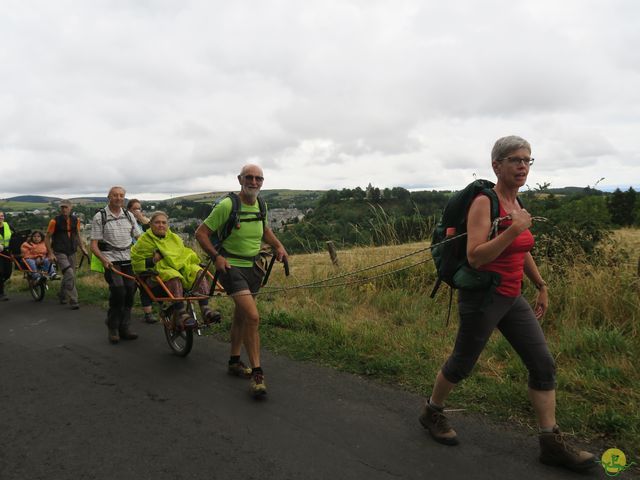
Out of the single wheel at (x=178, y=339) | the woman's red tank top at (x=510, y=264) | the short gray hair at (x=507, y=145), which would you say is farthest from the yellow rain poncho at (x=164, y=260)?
the short gray hair at (x=507, y=145)

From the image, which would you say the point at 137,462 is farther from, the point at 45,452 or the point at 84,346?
the point at 84,346

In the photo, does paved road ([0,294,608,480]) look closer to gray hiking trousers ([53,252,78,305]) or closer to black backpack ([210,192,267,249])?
black backpack ([210,192,267,249])

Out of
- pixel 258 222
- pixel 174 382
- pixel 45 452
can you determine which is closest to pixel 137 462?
pixel 45 452

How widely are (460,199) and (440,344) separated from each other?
232 cm

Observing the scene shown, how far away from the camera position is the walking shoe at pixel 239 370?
4219 mm

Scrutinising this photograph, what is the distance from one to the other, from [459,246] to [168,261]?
3.63 meters

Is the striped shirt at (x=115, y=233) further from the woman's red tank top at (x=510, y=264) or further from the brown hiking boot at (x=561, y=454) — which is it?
the brown hiking boot at (x=561, y=454)

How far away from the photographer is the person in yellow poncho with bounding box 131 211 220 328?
5019mm

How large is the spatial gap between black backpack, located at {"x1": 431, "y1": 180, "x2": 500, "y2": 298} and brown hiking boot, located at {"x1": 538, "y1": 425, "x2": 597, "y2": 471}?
1.02 metres

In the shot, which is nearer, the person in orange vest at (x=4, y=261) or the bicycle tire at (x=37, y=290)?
the bicycle tire at (x=37, y=290)

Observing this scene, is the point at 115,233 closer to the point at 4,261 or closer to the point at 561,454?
the point at 4,261

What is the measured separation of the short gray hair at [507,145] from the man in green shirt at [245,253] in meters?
2.14

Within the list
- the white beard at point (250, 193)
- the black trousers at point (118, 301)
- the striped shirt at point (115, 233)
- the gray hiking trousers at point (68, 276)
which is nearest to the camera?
the white beard at point (250, 193)
